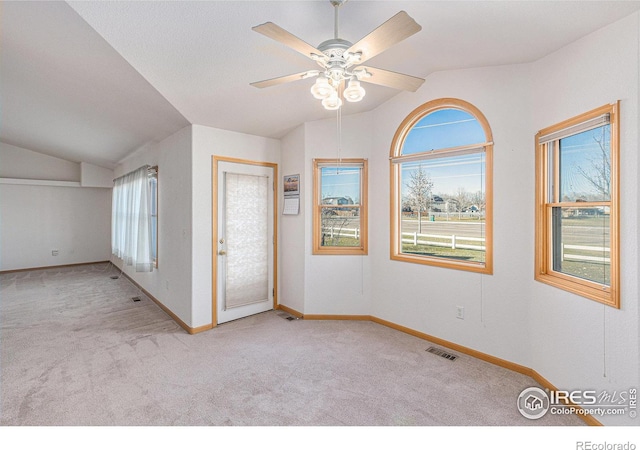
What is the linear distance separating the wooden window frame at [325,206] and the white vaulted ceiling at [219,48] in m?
0.58

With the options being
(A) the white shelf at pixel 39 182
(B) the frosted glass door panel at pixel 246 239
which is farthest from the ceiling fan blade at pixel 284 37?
(A) the white shelf at pixel 39 182

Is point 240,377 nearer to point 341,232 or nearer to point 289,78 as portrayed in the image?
point 341,232

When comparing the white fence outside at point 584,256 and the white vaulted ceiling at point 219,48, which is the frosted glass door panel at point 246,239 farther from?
the white fence outside at point 584,256

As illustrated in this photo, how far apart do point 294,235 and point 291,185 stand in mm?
672

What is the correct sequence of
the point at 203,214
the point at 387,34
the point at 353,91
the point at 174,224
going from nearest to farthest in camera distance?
the point at 387,34
the point at 353,91
the point at 203,214
the point at 174,224

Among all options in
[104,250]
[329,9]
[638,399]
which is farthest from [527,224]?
[104,250]

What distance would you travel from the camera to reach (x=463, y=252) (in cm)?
304

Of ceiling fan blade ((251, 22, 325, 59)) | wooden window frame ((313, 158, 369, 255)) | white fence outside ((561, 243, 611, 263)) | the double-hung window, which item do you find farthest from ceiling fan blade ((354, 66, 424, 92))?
the double-hung window

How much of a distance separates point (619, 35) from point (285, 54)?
2135mm

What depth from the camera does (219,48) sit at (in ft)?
7.18

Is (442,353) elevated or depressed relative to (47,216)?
depressed

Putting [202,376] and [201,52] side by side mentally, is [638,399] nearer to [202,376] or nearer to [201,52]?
[202,376]

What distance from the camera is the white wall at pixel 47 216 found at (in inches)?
267

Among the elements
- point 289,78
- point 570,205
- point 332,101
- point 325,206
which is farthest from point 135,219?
point 570,205
